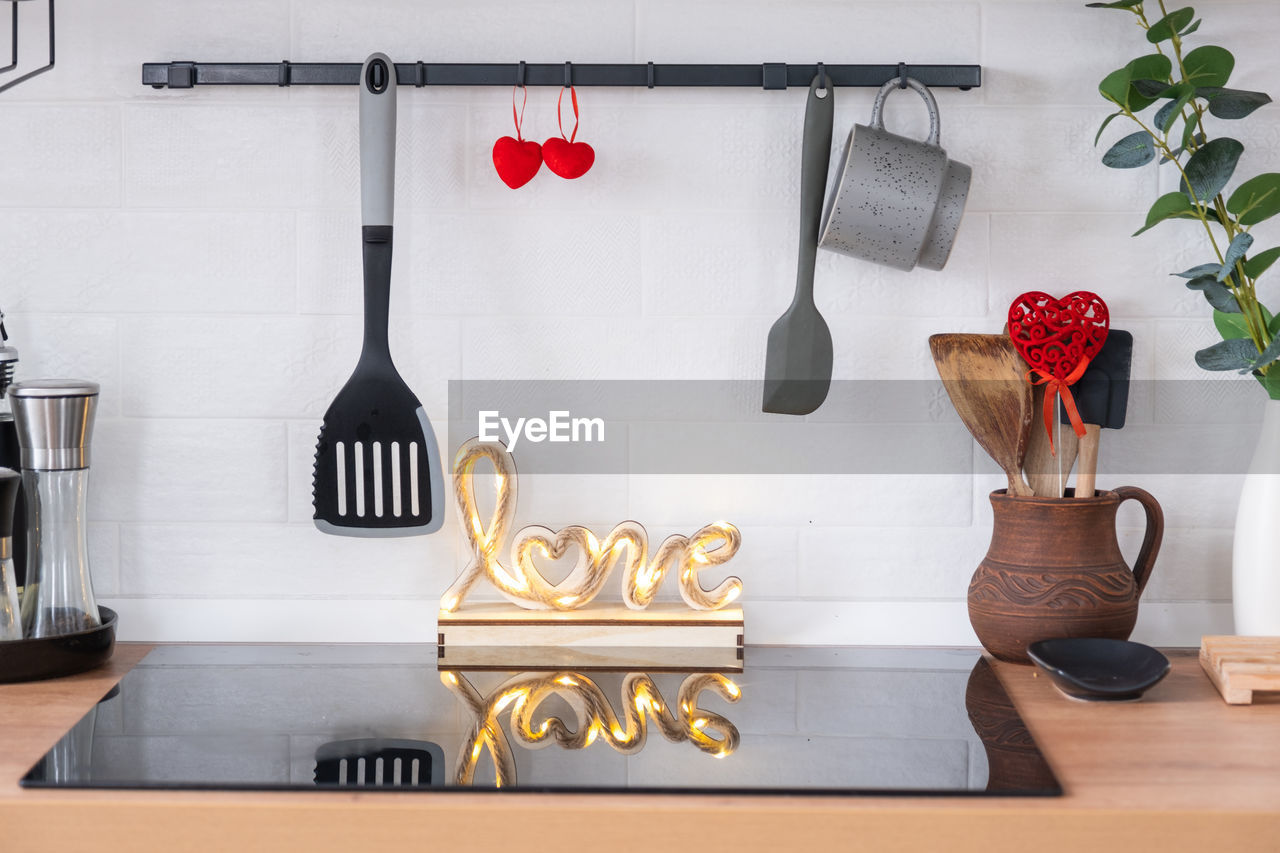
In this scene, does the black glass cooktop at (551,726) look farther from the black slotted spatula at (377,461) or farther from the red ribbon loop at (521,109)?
the red ribbon loop at (521,109)

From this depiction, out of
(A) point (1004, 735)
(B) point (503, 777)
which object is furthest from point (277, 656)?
(A) point (1004, 735)

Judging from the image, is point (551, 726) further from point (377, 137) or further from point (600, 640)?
point (377, 137)

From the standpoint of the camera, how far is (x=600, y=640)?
3.62 ft

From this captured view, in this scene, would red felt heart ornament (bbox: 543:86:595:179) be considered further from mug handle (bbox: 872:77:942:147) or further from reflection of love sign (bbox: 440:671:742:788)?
reflection of love sign (bbox: 440:671:742:788)

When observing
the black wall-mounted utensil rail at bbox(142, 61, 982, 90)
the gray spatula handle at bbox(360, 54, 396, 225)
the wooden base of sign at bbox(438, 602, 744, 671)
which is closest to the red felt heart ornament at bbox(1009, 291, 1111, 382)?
the black wall-mounted utensil rail at bbox(142, 61, 982, 90)

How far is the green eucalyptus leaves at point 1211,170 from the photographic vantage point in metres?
1.07

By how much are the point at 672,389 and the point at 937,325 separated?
0.94 ft

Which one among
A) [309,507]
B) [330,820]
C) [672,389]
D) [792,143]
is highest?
[792,143]

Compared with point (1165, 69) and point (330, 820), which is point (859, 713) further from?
point (1165, 69)

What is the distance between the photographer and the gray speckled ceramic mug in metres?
1.09

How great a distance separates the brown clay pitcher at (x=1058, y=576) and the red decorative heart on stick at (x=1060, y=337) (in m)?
0.09

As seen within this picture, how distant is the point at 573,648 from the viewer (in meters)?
1.10

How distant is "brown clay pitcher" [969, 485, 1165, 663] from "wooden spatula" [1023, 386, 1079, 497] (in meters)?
0.04

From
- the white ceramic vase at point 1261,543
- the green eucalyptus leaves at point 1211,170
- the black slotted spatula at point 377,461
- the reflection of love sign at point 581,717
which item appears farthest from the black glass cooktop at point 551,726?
the green eucalyptus leaves at point 1211,170
